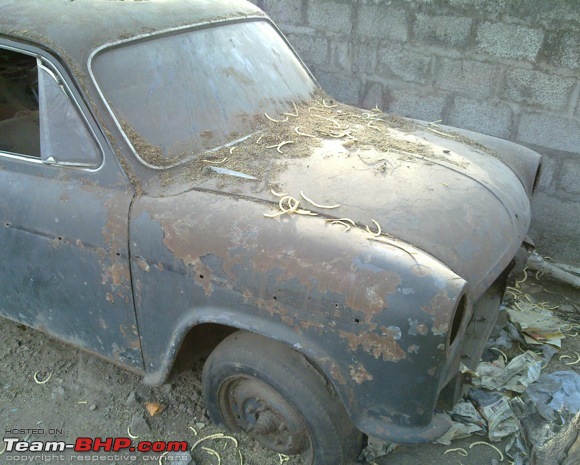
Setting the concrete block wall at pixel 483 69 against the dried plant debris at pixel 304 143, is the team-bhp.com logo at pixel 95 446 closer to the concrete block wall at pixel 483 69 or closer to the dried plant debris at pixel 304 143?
the dried plant debris at pixel 304 143

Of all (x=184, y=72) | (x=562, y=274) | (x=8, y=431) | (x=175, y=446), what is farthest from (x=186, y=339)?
(x=562, y=274)

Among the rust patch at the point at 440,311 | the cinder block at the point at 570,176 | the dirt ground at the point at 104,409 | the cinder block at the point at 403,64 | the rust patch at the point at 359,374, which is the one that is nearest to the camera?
the rust patch at the point at 440,311

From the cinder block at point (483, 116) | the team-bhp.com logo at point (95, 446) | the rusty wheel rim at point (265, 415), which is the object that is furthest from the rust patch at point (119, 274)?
the cinder block at point (483, 116)

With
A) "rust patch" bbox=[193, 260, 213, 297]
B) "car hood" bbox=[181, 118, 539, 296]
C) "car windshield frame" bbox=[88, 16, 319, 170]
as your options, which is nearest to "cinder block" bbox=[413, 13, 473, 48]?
"car windshield frame" bbox=[88, 16, 319, 170]

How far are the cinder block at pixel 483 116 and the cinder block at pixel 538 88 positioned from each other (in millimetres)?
127

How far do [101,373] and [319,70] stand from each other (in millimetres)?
3424

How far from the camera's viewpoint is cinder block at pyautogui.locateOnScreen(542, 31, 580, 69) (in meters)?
3.89

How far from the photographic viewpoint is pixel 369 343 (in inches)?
77.5

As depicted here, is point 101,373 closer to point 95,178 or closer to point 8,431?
point 8,431

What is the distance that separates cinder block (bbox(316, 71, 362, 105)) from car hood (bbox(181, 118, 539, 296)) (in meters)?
2.26

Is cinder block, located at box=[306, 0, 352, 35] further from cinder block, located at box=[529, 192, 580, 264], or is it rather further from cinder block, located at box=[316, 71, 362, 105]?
cinder block, located at box=[529, 192, 580, 264]

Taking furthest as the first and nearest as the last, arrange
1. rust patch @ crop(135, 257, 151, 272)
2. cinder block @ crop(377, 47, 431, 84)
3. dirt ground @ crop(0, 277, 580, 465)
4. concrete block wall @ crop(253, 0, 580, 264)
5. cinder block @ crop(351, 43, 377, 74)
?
cinder block @ crop(351, 43, 377, 74), cinder block @ crop(377, 47, 431, 84), concrete block wall @ crop(253, 0, 580, 264), dirt ground @ crop(0, 277, 580, 465), rust patch @ crop(135, 257, 151, 272)

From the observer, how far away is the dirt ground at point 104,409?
2.64 m

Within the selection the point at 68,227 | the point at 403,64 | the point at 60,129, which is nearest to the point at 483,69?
the point at 403,64
